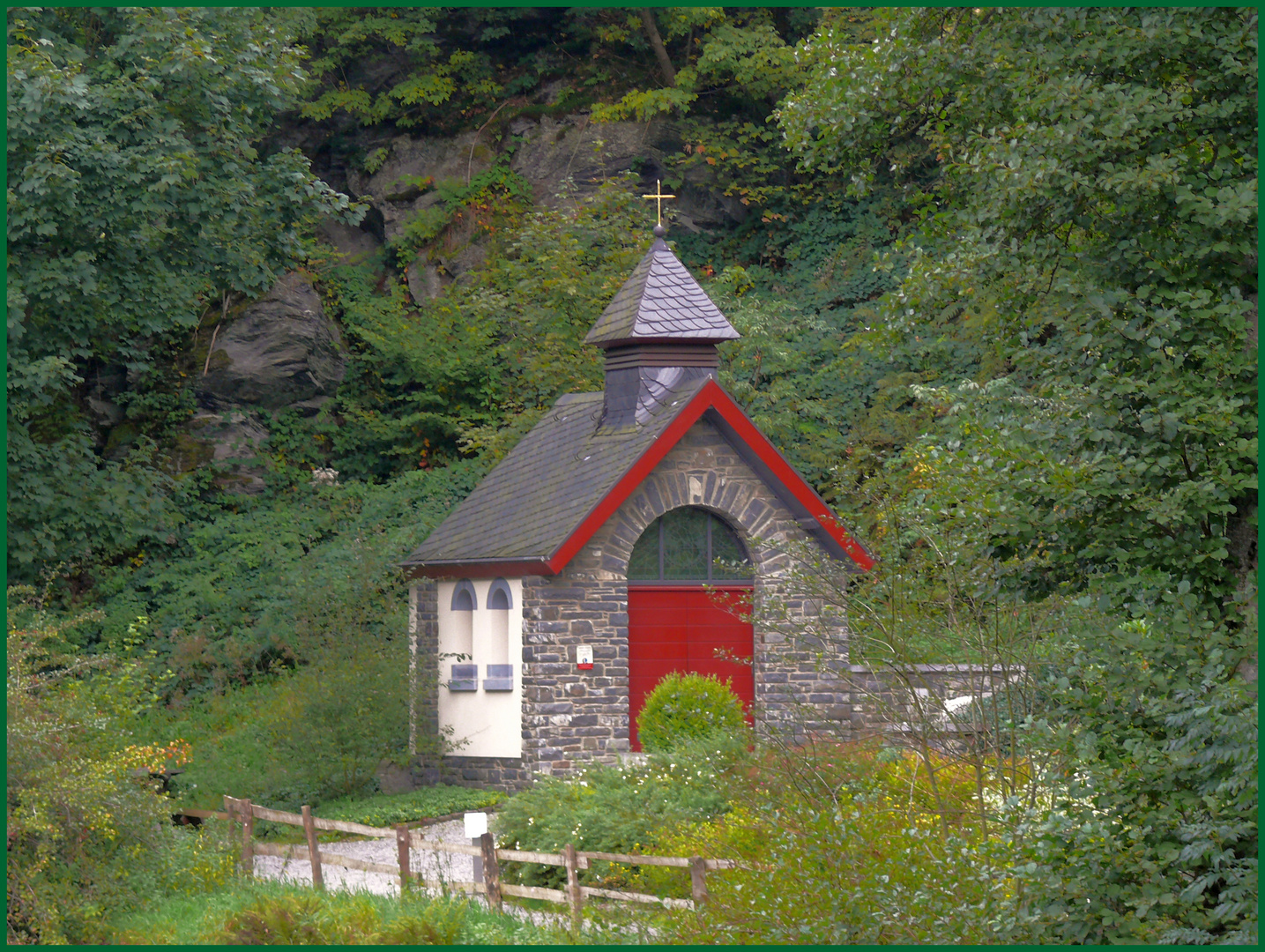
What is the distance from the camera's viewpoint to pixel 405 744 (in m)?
16.5

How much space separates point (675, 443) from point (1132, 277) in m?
8.33

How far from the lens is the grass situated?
8.47 metres

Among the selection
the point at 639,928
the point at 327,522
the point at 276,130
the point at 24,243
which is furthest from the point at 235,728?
the point at 276,130

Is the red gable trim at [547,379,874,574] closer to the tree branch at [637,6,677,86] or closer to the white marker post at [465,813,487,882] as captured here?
the white marker post at [465,813,487,882]

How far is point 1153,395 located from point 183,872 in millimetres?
8900

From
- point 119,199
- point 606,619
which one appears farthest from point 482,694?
point 119,199

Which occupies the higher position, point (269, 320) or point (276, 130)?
point (276, 130)

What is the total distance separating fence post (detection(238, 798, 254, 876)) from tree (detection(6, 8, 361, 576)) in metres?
6.30

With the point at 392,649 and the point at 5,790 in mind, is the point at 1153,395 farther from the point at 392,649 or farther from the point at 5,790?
the point at 392,649

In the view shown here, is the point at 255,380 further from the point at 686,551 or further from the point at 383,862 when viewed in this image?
the point at 383,862

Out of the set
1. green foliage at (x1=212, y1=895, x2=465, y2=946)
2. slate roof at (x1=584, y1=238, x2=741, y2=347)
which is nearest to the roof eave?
slate roof at (x1=584, y1=238, x2=741, y2=347)

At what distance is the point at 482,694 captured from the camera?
16.0m

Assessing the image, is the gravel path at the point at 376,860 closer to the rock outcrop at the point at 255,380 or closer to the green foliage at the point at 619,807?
the green foliage at the point at 619,807

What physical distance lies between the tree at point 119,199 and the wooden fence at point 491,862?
6.76 m
